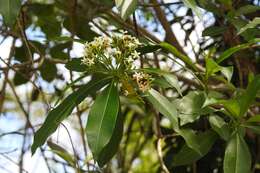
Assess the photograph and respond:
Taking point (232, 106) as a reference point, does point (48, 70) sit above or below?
above

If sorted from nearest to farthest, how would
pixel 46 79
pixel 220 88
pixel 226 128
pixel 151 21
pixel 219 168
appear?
1. pixel 226 128
2. pixel 220 88
3. pixel 46 79
4. pixel 219 168
5. pixel 151 21

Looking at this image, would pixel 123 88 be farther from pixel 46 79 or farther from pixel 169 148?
pixel 169 148

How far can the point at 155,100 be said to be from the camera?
1.06 metres

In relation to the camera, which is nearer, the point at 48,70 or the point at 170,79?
the point at 170,79

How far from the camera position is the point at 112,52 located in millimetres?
1026

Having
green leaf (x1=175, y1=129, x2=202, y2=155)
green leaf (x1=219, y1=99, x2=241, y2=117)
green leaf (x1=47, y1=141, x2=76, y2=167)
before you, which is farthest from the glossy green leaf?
green leaf (x1=47, y1=141, x2=76, y2=167)

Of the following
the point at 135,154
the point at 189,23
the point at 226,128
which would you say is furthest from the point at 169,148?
the point at 226,128

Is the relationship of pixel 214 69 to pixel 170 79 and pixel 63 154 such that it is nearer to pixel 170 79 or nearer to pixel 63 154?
pixel 170 79

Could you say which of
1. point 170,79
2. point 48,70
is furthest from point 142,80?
point 48,70

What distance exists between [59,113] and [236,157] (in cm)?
35

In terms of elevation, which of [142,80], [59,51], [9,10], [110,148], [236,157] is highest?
[9,10]

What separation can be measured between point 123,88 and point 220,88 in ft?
1.98

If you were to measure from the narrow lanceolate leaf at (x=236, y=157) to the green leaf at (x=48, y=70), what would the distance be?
0.79 metres

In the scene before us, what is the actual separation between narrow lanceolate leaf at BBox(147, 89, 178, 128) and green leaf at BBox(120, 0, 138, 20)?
0.53ft
